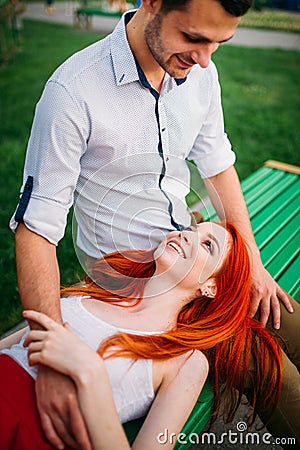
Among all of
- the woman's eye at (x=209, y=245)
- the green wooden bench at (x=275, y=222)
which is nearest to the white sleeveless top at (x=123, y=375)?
the green wooden bench at (x=275, y=222)

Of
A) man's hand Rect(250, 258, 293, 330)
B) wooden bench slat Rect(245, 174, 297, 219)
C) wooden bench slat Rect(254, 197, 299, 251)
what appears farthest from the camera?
wooden bench slat Rect(245, 174, 297, 219)

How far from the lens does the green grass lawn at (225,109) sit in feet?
12.0

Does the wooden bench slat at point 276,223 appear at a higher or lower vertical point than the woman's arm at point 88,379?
lower

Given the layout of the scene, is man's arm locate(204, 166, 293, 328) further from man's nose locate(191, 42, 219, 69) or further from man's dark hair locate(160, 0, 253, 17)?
man's dark hair locate(160, 0, 253, 17)

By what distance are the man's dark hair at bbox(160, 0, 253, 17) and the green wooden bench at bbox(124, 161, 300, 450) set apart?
1.11m

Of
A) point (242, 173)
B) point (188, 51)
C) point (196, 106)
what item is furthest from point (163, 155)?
point (242, 173)

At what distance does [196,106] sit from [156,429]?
50.5 inches

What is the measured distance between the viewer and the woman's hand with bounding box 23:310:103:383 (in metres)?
1.46

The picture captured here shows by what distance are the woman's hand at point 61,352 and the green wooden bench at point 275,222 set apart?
0.61m

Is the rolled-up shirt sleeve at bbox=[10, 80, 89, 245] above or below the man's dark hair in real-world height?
below

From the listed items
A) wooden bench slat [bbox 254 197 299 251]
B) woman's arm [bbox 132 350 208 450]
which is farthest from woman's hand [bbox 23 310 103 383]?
wooden bench slat [bbox 254 197 299 251]

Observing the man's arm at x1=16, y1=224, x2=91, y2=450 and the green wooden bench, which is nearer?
the man's arm at x1=16, y1=224, x2=91, y2=450

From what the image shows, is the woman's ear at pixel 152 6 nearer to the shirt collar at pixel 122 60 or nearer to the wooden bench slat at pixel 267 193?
the shirt collar at pixel 122 60

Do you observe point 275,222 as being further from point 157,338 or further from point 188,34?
point 188,34
